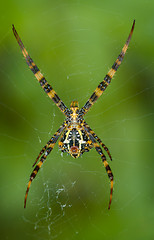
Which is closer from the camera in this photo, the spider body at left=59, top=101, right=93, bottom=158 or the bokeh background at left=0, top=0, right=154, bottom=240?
the spider body at left=59, top=101, right=93, bottom=158

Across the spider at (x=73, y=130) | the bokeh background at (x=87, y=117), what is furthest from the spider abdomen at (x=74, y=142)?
the bokeh background at (x=87, y=117)

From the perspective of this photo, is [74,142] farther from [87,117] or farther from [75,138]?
[87,117]

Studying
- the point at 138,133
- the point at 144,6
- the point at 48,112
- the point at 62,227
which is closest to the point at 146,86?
the point at 138,133

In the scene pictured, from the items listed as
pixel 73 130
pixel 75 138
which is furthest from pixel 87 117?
pixel 75 138

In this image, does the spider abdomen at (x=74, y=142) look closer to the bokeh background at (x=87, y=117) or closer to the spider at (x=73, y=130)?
the spider at (x=73, y=130)

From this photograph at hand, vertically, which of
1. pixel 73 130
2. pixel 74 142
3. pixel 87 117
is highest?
pixel 87 117

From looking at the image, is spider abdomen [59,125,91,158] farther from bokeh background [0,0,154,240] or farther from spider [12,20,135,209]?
bokeh background [0,0,154,240]

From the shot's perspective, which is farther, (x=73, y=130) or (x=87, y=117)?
(x=87, y=117)

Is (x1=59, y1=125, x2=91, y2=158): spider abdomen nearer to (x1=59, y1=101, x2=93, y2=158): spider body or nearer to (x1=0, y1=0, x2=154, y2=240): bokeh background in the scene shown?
(x1=59, y1=101, x2=93, y2=158): spider body

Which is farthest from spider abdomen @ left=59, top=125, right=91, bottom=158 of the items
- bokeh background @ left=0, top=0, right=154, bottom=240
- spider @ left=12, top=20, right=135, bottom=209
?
bokeh background @ left=0, top=0, right=154, bottom=240
